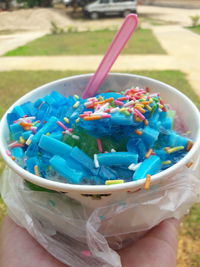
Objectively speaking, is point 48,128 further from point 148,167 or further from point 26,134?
point 148,167

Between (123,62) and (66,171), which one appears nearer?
(66,171)

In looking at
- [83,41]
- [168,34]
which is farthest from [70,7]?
[168,34]

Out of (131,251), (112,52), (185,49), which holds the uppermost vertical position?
(112,52)

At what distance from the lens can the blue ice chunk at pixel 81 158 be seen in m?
0.57

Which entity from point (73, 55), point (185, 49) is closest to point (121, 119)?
point (73, 55)

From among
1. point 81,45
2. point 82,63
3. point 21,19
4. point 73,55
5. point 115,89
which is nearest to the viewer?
point 115,89

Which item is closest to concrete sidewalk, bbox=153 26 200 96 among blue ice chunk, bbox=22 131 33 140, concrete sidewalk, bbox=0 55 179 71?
concrete sidewalk, bbox=0 55 179 71

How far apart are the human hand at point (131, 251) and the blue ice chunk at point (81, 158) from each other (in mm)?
328

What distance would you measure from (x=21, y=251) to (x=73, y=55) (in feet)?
11.2

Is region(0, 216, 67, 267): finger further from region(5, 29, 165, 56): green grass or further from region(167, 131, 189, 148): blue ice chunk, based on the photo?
region(5, 29, 165, 56): green grass

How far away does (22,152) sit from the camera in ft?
2.09

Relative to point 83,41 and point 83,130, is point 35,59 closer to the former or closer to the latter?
point 83,41

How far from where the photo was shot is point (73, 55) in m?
3.83

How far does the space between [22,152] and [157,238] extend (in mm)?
454
